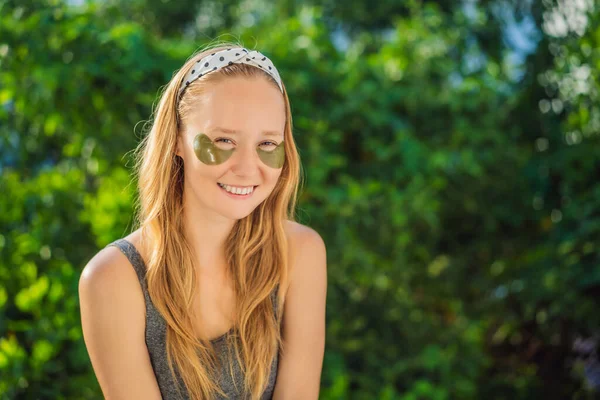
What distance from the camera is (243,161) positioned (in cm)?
191

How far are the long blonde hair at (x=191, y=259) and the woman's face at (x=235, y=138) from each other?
0.04 meters

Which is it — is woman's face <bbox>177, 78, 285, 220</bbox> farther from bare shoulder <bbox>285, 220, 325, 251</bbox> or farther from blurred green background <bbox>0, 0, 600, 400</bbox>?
blurred green background <bbox>0, 0, 600, 400</bbox>

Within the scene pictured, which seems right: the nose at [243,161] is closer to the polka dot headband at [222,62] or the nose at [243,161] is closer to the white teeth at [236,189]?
the white teeth at [236,189]

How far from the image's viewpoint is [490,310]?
173 inches

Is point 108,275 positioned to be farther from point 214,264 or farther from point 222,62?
point 222,62

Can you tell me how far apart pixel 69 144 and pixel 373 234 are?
1.54 meters

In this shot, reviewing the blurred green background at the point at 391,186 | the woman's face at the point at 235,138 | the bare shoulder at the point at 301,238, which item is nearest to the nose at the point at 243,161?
the woman's face at the point at 235,138

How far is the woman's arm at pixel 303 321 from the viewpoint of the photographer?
2.17m

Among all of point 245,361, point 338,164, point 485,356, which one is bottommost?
point 485,356

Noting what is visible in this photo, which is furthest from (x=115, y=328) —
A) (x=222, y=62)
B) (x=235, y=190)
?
(x=222, y=62)

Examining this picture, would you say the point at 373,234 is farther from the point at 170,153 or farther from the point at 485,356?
the point at 170,153

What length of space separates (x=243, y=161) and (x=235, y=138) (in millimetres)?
60

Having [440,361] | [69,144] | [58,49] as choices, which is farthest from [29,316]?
[440,361]

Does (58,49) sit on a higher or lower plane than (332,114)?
higher
